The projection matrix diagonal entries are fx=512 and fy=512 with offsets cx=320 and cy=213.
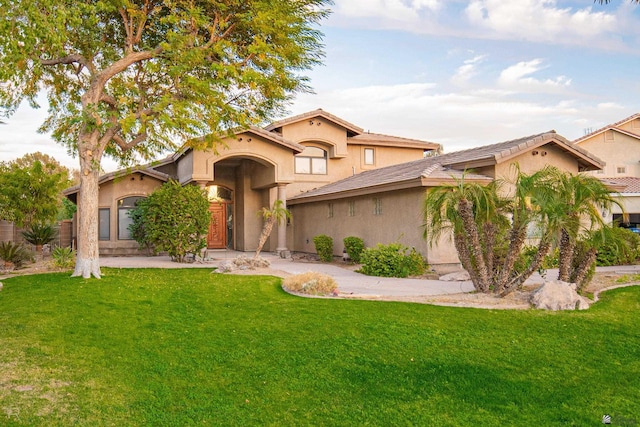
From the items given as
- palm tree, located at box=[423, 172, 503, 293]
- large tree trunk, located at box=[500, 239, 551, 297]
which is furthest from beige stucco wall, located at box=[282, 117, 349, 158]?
large tree trunk, located at box=[500, 239, 551, 297]

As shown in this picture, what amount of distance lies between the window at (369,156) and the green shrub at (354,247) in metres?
8.70

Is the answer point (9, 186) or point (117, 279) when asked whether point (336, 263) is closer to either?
point (117, 279)

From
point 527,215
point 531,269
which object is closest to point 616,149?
point 527,215

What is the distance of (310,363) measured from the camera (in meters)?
6.46

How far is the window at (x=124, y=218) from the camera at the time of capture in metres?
21.4

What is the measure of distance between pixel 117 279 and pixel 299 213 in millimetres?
12360

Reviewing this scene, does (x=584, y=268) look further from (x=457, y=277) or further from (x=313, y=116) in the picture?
(x=313, y=116)

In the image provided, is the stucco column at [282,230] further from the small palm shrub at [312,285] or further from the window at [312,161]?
the small palm shrub at [312,285]

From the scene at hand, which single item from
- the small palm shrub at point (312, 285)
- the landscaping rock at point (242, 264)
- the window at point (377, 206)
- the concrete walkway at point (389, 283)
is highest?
the window at point (377, 206)

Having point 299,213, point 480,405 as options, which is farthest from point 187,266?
point 480,405

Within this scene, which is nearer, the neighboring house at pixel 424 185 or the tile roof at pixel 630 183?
the neighboring house at pixel 424 185

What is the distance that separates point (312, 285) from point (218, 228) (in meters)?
16.4

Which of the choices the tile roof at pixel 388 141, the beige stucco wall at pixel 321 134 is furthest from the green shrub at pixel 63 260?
the tile roof at pixel 388 141

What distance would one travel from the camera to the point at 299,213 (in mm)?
24453
